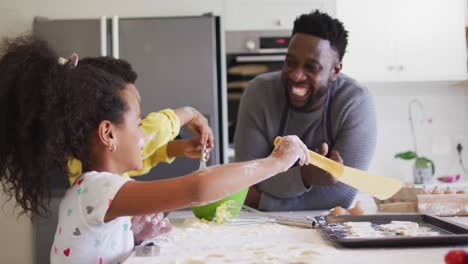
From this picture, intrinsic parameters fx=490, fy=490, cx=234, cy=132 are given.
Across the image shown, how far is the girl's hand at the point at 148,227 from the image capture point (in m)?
0.90

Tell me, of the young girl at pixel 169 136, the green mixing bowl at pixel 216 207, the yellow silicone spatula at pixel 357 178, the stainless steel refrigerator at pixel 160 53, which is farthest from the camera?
the stainless steel refrigerator at pixel 160 53

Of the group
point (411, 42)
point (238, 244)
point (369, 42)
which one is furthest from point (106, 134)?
point (411, 42)

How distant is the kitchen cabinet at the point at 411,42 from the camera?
2.89 m

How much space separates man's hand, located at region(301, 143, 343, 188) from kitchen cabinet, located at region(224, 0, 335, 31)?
1.60 m

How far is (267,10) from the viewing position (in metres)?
2.73

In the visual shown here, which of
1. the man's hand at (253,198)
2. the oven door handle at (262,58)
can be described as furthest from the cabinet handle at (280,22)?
the man's hand at (253,198)

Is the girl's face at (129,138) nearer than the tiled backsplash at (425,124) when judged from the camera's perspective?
Yes

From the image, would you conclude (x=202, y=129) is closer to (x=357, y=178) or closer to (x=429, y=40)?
(x=357, y=178)

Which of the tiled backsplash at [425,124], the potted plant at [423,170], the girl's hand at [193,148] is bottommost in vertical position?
the potted plant at [423,170]

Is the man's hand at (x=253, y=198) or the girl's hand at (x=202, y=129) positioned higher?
the girl's hand at (x=202, y=129)

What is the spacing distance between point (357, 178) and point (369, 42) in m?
2.12

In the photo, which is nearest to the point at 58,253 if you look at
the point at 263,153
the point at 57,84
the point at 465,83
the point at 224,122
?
the point at 57,84

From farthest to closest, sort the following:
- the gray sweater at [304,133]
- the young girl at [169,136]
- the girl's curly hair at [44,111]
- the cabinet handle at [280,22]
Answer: the cabinet handle at [280,22] < the gray sweater at [304,133] < the young girl at [169,136] < the girl's curly hair at [44,111]

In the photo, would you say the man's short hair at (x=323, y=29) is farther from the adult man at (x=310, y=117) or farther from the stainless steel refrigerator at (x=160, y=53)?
the stainless steel refrigerator at (x=160, y=53)
